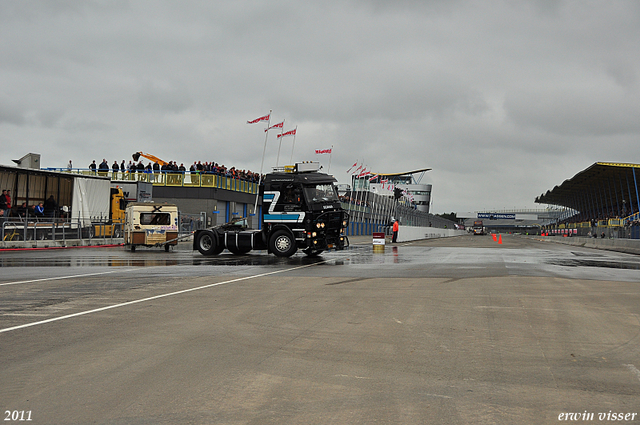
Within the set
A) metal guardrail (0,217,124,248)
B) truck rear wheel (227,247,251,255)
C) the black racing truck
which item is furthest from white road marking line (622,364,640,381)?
metal guardrail (0,217,124,248)

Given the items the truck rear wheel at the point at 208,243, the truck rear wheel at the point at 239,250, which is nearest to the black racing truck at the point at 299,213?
the truck rear wheel at the point at 239,250

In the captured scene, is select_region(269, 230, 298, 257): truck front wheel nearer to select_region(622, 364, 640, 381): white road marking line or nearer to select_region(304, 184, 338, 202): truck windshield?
select_region(304, 184, 338, 202): truck windshield

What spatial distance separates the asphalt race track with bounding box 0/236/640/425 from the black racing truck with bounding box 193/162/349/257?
9.65 metres

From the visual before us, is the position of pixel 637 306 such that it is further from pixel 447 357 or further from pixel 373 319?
pixel 447 357

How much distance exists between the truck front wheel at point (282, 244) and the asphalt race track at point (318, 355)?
968 centimetres

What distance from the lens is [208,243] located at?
75.6 feet

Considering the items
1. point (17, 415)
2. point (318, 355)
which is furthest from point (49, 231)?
point (17, 415)

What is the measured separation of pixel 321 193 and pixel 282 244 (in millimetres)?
2447

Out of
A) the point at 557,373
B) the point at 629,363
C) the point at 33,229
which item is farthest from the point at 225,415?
the point at 33,229

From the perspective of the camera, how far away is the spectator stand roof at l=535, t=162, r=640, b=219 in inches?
2613

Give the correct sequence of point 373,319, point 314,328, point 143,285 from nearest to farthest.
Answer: point 314,328 < point 373,319 < point 143,285

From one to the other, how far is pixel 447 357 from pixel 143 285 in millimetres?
7821

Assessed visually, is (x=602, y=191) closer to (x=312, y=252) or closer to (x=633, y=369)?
(x=312, y=252)

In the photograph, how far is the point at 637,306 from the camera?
29.3 ft
